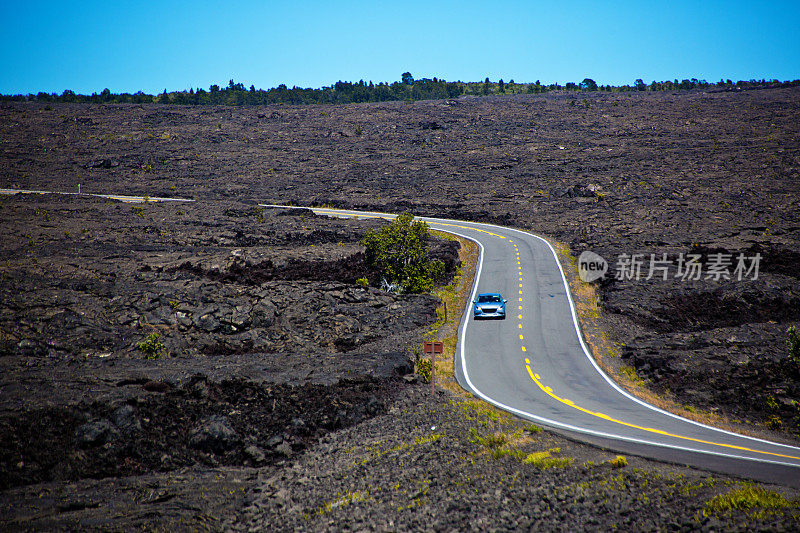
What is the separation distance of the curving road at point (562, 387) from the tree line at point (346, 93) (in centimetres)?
10506

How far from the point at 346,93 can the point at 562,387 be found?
132 m

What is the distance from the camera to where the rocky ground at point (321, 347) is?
12.8 m

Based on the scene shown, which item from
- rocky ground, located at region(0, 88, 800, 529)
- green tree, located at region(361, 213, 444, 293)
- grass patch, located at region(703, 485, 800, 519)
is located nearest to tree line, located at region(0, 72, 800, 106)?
rocky ground, located at region(0, 88, 800, 529)

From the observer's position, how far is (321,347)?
83.6ft

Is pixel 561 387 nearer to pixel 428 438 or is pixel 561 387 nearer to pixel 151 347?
pixel 428 438

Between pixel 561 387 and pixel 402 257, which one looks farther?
pixel 402 257

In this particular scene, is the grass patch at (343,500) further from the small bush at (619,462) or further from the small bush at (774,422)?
the small bush at (774,422)

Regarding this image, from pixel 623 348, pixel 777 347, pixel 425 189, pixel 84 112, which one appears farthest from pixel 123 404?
pixel 84 112

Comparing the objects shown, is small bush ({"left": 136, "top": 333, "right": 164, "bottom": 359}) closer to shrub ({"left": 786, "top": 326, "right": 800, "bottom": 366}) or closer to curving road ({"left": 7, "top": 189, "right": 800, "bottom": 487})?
curving road ({"left": 7, "top": 189, "right": 800, "bottom": 487})

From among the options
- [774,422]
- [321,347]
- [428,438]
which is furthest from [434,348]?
[774,422]

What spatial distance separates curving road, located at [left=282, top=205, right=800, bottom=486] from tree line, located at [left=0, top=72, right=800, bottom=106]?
105059 millimetres

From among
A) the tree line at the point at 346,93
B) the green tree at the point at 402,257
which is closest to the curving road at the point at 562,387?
the green tree at the point at 402,257

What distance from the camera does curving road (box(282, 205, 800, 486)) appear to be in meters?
13.3

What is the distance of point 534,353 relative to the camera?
24469mm
